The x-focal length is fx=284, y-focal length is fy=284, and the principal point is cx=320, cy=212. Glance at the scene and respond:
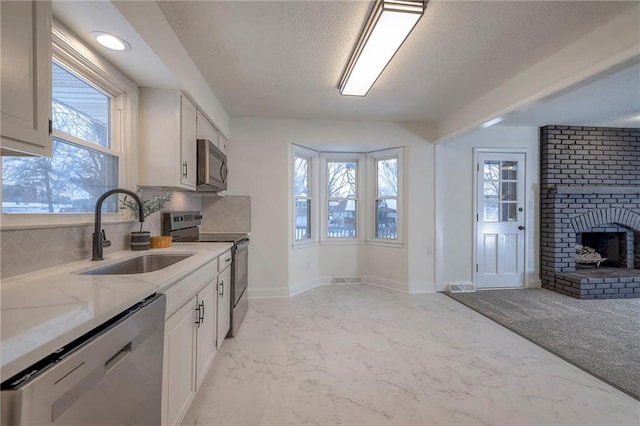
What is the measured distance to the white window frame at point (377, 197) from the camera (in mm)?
4160

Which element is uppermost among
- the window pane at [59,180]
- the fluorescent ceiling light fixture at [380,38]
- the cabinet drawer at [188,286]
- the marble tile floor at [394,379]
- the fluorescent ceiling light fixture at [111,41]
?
the fluorescent ceiling light fixture at [380,38]

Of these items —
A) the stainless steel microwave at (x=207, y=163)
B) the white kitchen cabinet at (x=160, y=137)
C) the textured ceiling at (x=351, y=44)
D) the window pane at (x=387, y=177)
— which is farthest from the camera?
the window pane at (x=387, y=177)

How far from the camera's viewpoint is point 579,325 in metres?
2.87

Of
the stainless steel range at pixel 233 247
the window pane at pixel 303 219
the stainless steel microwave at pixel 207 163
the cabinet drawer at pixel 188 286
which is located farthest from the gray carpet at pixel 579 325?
the stainless steel microwave at pixel 207 163

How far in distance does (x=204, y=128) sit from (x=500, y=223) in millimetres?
4238

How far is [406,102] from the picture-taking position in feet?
10.8

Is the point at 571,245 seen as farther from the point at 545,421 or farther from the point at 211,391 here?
the point at 211,391

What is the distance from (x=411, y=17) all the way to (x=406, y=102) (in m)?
1.68

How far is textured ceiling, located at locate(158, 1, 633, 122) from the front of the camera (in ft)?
5.75

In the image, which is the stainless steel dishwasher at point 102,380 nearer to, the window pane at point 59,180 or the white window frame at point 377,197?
the window pane at point 59,180

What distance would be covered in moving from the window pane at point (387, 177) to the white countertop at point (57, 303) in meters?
3.39

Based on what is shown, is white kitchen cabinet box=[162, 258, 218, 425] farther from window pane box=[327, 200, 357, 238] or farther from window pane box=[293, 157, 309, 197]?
window pane box=[327, 200, 357, 238]

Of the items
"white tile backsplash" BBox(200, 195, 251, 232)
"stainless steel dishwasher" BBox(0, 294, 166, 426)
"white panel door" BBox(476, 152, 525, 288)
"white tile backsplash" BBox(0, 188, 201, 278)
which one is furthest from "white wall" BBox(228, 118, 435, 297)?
"stainless steel dishwasher" BBox(0, 294, 166, 426)

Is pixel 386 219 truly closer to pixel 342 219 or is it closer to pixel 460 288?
pixel 342 219
